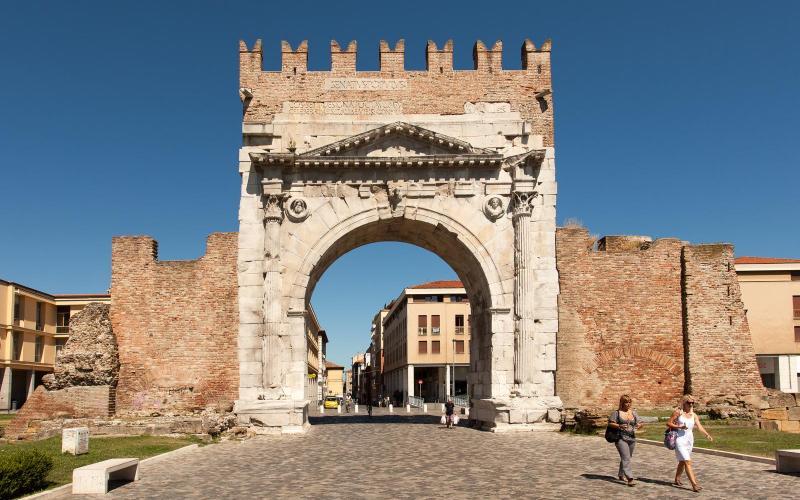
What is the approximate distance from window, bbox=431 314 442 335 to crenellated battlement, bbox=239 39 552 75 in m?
38.4

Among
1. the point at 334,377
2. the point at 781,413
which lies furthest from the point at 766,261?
the point at 334,377

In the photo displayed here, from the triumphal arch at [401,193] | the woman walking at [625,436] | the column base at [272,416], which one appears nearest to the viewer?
the woman walking at [625,436]

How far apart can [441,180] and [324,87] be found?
4.39m

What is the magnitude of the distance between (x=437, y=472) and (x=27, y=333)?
45707 mm

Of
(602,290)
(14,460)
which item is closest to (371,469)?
(14,460)

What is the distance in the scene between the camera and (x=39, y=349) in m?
51.3

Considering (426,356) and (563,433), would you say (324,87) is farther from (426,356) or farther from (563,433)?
(426,356)

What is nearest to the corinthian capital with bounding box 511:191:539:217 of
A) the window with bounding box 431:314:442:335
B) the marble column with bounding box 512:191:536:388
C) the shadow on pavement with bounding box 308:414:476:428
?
the marble column with bounding box 512:191:536:388

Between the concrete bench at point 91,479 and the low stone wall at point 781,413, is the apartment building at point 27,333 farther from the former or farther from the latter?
the low stone wall at point 781,413

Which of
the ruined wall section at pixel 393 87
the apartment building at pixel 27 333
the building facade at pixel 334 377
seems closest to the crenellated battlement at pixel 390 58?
the ruined wall section at pixel 393 87

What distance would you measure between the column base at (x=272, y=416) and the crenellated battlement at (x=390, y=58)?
9.50m

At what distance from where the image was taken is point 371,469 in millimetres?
11898

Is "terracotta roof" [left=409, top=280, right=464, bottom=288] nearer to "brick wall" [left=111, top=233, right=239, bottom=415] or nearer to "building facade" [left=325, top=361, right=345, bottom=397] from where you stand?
"brick wall" [left=111, top=233, right=239, bottom=415]

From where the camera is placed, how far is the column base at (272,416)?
19.1 metres
